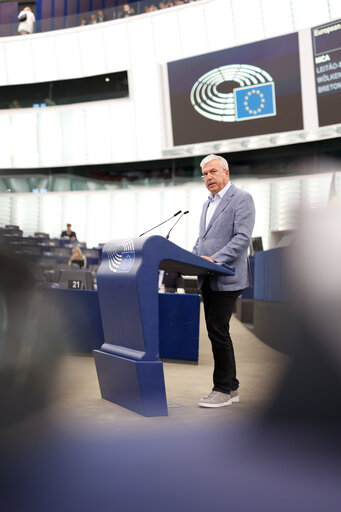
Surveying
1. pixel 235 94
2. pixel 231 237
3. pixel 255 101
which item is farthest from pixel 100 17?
pixel 231 237

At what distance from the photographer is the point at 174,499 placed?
139cm

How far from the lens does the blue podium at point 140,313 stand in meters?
2.50

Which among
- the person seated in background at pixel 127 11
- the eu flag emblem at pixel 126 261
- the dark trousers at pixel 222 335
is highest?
the person seated in background at pixel 127 11

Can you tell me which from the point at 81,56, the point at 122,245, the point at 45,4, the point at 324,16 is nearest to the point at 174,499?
the point at 122,245

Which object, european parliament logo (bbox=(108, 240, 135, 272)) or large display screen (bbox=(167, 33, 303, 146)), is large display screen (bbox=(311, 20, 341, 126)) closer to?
large display screen (bbox=(167, 33, 303, 146))

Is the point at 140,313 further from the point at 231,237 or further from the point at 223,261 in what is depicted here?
the point at 231,237

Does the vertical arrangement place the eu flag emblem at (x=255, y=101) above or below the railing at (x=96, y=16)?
below

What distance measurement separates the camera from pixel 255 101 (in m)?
11.5

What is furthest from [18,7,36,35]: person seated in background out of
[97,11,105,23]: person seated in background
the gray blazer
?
the gray blazer

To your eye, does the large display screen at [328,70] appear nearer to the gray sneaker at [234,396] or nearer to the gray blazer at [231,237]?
the gray blazer at [231,237]

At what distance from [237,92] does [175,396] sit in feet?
32.6

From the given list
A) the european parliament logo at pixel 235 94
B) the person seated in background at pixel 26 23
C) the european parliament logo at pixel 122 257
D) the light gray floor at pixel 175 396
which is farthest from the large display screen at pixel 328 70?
the person seated in background at pixel 26 23

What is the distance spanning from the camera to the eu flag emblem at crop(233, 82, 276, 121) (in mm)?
11219

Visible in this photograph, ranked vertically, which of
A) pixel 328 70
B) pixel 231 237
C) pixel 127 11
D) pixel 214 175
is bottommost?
pixel 231 237
